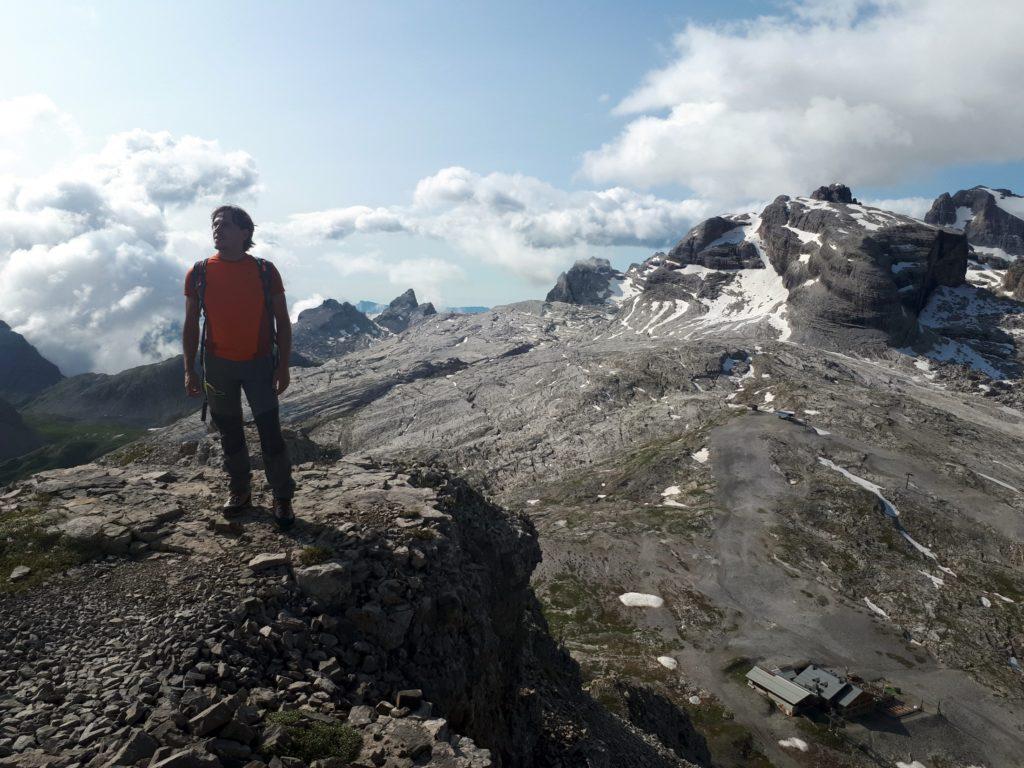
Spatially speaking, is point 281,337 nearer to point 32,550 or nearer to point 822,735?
point 32,550

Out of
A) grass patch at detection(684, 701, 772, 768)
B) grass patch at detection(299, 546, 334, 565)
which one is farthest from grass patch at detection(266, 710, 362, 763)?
grass patch at detection(684, 701, 772, 768)

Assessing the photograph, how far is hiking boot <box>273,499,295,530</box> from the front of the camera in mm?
14367

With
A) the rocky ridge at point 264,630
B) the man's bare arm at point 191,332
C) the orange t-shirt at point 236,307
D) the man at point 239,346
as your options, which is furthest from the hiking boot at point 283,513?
the man's bare arm at point 191,332

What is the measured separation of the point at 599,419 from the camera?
6914 inches

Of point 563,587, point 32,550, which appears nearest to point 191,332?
point 32,550

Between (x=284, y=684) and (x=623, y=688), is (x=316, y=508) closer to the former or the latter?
(x=284, y=684)

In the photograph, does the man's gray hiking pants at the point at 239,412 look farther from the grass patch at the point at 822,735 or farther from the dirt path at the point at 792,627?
the grass patch at the point at 822,735

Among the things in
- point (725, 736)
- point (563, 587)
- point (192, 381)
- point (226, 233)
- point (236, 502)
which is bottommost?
point (725, 736)

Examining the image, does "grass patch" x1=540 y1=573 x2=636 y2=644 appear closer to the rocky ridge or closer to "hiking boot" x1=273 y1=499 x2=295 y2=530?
the rocky ridge

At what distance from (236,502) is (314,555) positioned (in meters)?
3.75

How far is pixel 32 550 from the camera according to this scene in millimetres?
12875

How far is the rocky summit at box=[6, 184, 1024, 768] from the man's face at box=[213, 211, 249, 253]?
6863mm

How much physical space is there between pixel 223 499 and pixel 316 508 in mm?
3111

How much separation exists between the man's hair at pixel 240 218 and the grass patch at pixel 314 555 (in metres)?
7.35
